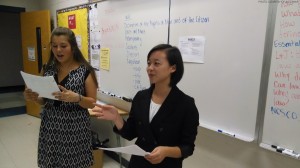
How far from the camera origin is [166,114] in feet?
3.50

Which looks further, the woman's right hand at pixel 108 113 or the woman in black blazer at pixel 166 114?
the woman's right hand at pixel 108 113

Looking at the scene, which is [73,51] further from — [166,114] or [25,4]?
[25,4]

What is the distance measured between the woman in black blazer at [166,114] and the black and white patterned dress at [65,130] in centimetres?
45

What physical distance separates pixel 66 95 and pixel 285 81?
1.21m

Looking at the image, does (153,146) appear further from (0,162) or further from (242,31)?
(0,162)

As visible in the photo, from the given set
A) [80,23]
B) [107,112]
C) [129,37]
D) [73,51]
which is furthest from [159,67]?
[80,23]

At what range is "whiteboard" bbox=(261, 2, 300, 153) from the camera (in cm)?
132

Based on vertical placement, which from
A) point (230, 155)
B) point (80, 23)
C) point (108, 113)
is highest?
point (80, 23)

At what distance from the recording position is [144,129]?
1.11m

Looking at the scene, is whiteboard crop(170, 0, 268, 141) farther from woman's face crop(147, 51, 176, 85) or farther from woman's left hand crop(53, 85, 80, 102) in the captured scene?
woman's left hand crop(53, 85, 80, 102)

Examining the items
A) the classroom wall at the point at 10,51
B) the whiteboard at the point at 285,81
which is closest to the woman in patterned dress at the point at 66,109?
the whiteboard at the point at 285,81

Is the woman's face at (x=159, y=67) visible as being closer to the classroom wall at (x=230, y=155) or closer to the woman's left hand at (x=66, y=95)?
the woman's left hand at (x=66, y=95)

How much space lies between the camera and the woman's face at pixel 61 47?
150 cm

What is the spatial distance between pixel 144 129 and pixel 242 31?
0.91 m
